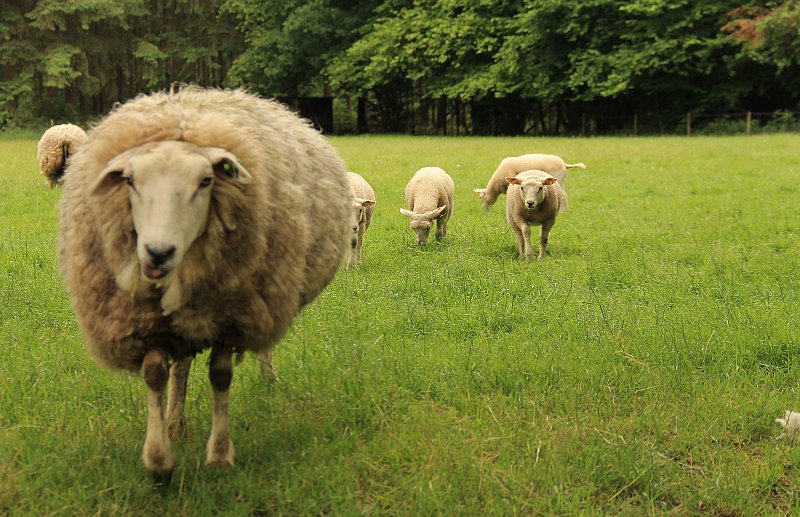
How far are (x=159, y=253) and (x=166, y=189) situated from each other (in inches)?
10.2

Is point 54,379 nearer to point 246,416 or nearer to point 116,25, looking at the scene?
point 246,416

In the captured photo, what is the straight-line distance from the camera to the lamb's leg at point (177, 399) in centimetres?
381

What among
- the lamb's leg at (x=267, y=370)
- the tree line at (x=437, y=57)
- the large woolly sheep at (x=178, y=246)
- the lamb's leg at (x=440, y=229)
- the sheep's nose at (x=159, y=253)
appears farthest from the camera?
the tree line at (x=437, y=57)

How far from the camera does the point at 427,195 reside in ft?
31.7

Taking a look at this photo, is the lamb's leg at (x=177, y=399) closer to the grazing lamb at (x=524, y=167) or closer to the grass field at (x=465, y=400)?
the grass field at (x=465, y=400)

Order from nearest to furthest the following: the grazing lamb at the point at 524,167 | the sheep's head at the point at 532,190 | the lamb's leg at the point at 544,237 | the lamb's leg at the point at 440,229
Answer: the sheep's head at the point at 532,190
the lamb's leg at the point at 544,237
the lamb's leg at the point at 440,229
the grazing lamb at the point at 524,167

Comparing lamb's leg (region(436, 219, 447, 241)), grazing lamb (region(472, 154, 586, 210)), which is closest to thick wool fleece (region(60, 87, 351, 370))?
lamb's leg (region(436, 219, 447, 241))

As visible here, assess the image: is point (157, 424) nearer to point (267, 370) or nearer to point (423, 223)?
point (267, 370)

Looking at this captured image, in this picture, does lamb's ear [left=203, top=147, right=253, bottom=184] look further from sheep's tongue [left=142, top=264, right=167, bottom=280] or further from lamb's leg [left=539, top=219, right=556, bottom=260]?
lamb's leg [left=539, top=219, right=556, bottom=260]

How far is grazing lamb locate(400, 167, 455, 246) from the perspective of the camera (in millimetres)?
9125

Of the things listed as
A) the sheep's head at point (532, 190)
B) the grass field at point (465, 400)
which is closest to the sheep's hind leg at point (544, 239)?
the sheep's head at point (532, 190)

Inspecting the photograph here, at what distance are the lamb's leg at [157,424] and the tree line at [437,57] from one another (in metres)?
28.4

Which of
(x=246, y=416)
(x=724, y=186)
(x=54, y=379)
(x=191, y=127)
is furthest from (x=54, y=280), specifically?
(x=724, y=186)

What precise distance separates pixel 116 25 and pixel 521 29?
716 inches
